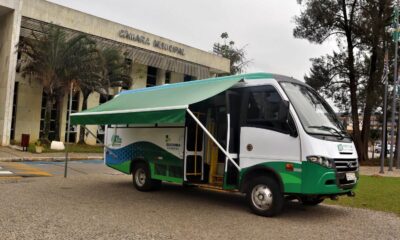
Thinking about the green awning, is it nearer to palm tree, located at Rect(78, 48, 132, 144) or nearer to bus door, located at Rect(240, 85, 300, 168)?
bus door, located at Rect(240, 85, 300, 168)

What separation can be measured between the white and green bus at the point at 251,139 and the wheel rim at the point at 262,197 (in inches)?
0.7

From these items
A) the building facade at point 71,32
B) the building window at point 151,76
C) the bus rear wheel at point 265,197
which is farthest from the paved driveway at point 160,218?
the building window at point 151,76

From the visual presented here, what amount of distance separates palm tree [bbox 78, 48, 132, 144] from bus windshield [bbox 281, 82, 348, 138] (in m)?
20.7

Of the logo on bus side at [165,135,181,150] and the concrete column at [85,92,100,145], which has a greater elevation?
the concrete column at [85,92,100,145]

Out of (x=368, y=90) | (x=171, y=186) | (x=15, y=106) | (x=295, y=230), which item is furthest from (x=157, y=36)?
(x=295, y=230)

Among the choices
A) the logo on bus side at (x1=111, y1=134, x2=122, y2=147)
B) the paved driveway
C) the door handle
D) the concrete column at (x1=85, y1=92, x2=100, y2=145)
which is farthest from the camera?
the concrete column at (x1=85, y1=92, x2=100, y2=145)

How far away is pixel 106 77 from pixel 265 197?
23361 millimetres

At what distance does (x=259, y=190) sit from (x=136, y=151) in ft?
13.5

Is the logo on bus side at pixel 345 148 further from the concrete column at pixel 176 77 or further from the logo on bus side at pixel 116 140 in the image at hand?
the concrete column at pixel 176 77

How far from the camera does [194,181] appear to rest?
9.62 meters

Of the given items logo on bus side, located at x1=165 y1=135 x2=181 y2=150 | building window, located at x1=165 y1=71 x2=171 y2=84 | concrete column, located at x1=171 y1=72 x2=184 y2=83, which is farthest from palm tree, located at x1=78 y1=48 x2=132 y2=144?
logo on bus side, located at x1=165 y1=135 x2=181 y2=150

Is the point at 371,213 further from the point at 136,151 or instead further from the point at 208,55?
the point at 208,55

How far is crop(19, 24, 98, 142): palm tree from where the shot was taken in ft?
85.5

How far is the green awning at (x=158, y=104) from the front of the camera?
8.58m
